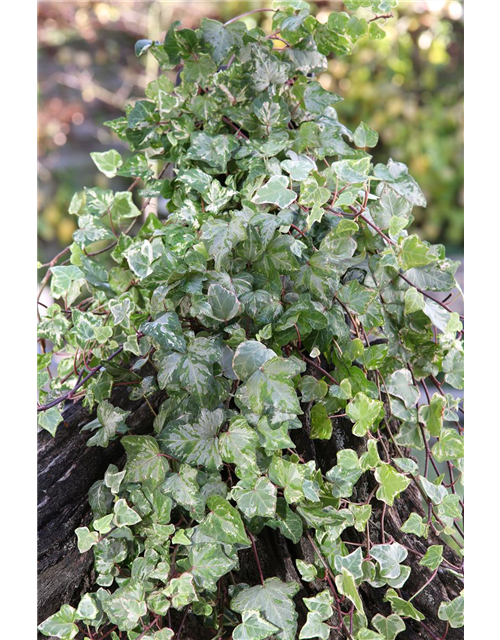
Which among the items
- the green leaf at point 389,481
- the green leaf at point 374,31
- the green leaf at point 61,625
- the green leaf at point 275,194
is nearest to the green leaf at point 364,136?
the green leaf at point 374,31

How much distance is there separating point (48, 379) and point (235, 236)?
A: 1.48ft

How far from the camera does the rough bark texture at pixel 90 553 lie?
777 millimetres

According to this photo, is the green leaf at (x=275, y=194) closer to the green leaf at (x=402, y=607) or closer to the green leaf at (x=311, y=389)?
the green leaf at (x=311, y=389)

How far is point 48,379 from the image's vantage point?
0.99 meters

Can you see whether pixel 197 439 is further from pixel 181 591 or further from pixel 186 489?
pixel 181 591

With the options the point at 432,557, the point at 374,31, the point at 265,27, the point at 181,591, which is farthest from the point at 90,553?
the point at 265,27

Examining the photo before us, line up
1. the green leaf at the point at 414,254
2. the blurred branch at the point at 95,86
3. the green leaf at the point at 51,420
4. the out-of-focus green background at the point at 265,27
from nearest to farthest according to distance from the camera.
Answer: the green leaf at the point at 414,254, the green leaf at the point at 51,420, the out-of-focus green background at the point at 265,27, the blurred branch at the point at 95,86

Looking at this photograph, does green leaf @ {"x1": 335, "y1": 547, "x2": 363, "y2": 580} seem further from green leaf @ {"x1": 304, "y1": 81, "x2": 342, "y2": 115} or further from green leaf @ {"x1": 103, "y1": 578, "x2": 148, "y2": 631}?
green leaf @ {"x1": 304, "y1": 81, "x2": 342, "y2": 115}

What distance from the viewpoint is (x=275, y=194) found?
28.6 inches

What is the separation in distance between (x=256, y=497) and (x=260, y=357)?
150mm

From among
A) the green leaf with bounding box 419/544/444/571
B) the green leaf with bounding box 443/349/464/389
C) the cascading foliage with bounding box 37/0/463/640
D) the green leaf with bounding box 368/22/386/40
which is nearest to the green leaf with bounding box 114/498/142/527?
the cascading foliage with bounding box 37/0/463/640

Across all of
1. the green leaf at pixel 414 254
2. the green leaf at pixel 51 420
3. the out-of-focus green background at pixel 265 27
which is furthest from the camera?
the out-of-focus green background at pixel 265 27
